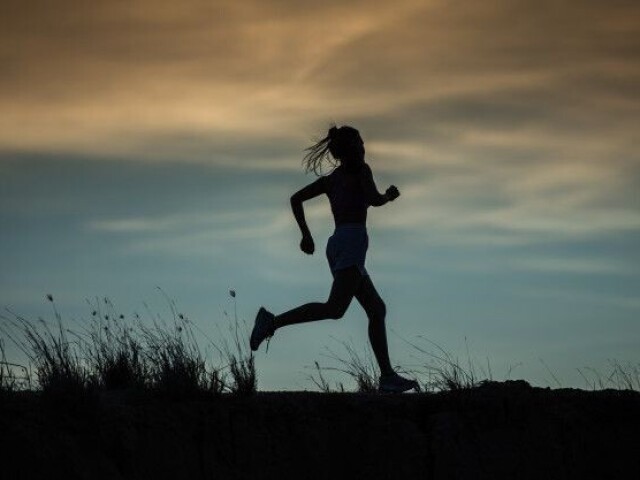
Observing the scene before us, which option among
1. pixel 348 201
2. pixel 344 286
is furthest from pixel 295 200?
pixel 344 286

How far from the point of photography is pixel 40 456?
8.90 metres

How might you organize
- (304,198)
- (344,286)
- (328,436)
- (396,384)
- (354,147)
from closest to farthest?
(328,436) < (396,384) < (344,286) < (354,147) < (304,198)

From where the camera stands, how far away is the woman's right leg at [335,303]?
423 inches

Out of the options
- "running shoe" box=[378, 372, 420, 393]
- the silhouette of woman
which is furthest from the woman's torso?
"running shoe" box=[378, 372, 420, 393]

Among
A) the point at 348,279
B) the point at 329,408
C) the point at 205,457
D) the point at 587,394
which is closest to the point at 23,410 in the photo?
the point at 205,457

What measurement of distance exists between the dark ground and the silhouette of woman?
0.87 metres

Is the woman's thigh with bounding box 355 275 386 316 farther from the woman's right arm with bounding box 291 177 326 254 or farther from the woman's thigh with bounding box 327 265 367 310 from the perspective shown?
the woman's right arm with bounding box 291 177 326 254

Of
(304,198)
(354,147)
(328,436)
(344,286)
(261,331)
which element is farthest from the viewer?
(304,198)

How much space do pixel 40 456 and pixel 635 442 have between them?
4.26 m

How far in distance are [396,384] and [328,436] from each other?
1.15m

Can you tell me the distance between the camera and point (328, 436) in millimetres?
9648

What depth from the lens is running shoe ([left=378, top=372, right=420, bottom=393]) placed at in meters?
10.6

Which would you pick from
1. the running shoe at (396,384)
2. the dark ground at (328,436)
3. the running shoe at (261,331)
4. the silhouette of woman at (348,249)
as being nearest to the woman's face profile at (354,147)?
the silhouette of woman at (348,249)

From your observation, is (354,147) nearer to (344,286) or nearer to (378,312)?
(344,286)
